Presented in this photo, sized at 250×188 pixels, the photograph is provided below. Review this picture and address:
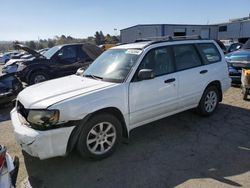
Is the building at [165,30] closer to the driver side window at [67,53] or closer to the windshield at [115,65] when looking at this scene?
the driver side window at [67,53]

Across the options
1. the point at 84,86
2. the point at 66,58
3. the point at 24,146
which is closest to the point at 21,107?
the point at 24,146

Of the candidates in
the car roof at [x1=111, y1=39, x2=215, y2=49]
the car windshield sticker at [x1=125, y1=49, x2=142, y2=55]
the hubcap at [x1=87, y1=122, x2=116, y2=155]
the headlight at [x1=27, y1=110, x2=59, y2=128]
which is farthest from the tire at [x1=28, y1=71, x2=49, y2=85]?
the headlight at [x1=27, y1=110, x2=59, y2=128]

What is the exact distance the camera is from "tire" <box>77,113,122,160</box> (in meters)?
3.50

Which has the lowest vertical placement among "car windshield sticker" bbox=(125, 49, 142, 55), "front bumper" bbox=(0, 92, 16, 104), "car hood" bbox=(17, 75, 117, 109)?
"front bumper" bbox=(0, 92, 16, 104)

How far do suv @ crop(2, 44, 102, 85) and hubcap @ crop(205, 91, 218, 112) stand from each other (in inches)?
205

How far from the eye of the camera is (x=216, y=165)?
3502mm

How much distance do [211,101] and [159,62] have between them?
186cm

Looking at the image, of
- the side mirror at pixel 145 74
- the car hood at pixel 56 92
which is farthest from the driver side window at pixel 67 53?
the side mirror at pixel 145 74

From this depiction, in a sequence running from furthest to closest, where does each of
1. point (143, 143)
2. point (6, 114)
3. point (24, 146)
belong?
point (6, 114)
point (143, 143)
point (24, 146)

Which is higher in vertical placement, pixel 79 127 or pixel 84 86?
pixel 84 86

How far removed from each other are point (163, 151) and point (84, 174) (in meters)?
1.36

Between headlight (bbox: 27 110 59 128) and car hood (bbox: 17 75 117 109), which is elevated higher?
car hood (bbox: 17 75 117 109)

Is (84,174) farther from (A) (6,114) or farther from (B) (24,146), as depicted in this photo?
(A) (6,114)

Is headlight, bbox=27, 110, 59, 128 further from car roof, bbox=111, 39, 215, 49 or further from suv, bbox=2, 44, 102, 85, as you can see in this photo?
suv, bbox=2, 44, 102, 85
